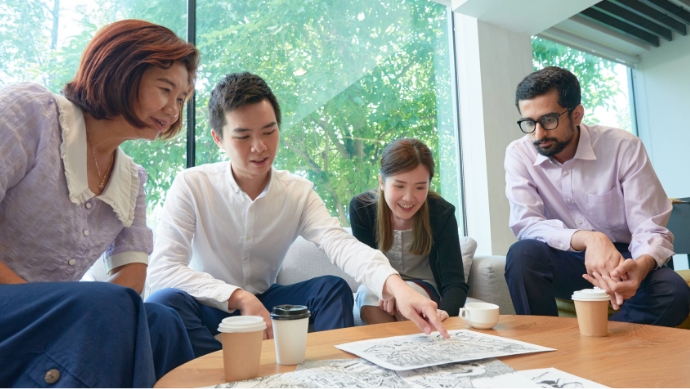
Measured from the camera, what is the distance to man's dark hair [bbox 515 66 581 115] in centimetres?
204

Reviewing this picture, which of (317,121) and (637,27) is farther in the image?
(637,27)

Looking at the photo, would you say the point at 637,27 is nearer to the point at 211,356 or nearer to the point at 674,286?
the point at 674,286

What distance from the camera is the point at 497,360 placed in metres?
0.92

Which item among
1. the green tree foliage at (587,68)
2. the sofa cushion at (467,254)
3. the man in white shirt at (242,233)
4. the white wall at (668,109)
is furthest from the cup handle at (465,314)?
the white wall at (668,109)

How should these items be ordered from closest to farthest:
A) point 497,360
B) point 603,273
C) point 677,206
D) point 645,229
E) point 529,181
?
point 497,360 → point 603,273 → point 645,229 → point 529,181 → point 677,206

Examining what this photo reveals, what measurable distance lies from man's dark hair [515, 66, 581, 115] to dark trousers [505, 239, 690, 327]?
A: 0.60m

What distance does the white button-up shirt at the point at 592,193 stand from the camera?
190 cm

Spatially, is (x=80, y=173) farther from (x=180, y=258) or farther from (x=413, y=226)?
(x=413, y=226)

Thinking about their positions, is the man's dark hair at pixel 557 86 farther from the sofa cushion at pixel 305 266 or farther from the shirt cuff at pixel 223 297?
the shirt cuff at pixel 223 297

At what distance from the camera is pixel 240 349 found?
0.84 metres

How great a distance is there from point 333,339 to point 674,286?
125 centimetres

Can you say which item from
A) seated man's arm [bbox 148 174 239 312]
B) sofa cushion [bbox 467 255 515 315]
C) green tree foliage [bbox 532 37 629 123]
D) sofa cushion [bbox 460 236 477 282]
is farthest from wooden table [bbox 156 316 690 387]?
green tree foliage [bbox 532 37 629 123]

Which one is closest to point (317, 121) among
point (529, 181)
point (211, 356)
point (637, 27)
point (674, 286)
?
point (529, 181)

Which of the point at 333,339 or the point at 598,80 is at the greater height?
the point at 598,80
